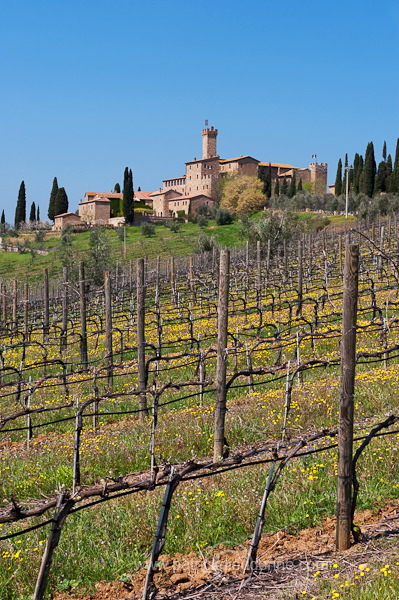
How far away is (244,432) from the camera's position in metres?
9.46

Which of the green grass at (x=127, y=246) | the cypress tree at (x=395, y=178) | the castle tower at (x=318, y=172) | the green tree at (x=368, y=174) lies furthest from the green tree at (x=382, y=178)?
the castle tower at (x=318, y=172)

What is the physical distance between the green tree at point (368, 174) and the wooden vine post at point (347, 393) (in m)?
76.2

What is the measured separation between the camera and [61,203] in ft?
333

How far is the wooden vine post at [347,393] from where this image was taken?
519cm

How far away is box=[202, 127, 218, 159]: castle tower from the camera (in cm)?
12662

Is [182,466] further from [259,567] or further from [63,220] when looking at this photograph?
[63,220]

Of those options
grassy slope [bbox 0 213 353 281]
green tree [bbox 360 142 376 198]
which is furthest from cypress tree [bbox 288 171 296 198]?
green tree [bbox 360 142 376 198]

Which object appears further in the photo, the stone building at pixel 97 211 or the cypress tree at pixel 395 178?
the stone building at pixel 97 211

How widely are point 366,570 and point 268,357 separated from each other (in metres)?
11.3

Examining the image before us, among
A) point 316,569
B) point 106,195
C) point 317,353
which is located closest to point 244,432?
point 316,569

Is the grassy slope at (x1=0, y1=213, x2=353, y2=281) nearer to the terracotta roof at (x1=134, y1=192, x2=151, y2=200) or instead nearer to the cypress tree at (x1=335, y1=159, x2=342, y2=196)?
the cypress tree at (x1=335, y1=159, x2=342, y2=196)

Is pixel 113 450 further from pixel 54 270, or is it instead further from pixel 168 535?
pixel 54 270

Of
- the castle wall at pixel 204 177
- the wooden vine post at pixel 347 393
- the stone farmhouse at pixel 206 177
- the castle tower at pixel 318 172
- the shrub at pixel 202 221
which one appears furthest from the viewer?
the castle tower at pixel 318 172

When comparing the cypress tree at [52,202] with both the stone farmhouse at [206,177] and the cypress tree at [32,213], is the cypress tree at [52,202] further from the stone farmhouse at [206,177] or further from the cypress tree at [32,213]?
the stone farmhouse at [206,177]
